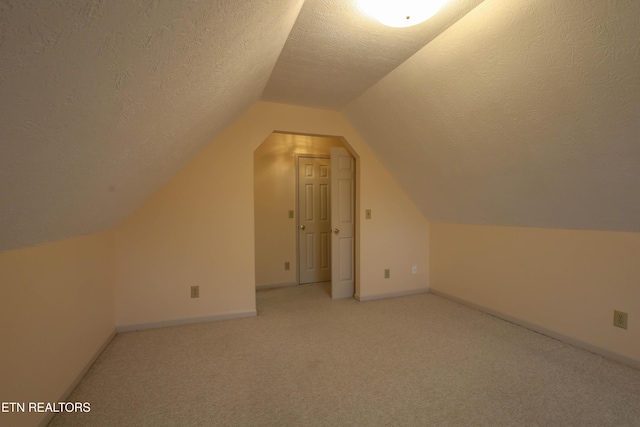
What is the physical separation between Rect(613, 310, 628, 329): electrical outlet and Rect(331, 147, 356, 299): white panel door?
8.06 feet

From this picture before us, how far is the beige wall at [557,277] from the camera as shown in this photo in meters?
2.24

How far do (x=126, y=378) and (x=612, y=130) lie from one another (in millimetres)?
3391

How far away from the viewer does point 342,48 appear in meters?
2.14

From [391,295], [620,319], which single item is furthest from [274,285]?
[620,319]

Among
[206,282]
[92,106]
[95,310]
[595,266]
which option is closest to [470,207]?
[595,266]

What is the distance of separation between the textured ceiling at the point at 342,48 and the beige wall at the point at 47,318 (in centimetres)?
197

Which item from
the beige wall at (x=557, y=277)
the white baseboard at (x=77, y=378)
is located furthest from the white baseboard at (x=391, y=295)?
the white baseboard at (x=77, y=378)

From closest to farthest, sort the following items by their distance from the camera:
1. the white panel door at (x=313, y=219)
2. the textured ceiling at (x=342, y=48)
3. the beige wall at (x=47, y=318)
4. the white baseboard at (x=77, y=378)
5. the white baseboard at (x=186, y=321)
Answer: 1. the beige wall at (x=47, y=318)
2. the white baseboard at (x=77, y=378)
3. the textured ceiling at (x=342, y=48)
4. the white baseboard at (x=186, y=321)
5. the white panel door at (x=313, y=219)

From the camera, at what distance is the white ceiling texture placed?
2.36ft

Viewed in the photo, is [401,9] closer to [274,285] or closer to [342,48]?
[342,48]

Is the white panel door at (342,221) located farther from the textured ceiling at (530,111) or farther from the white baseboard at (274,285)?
the white baseboard at (274,285)

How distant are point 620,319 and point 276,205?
3.76m

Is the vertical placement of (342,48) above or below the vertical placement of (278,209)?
above

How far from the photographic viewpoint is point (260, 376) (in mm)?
2094
